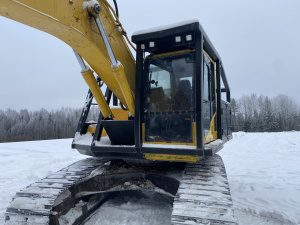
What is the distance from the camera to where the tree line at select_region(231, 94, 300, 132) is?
1933 inches

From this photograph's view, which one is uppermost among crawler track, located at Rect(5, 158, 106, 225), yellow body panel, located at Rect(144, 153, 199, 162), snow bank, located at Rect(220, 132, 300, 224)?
yellow body panel, located at Rect(144, 153, 199, 162)

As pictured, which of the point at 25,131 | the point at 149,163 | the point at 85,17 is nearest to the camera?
the point at 85,17

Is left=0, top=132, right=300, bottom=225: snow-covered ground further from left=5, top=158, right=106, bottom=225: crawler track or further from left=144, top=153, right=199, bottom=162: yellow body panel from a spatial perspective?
left=144, top=153, right=199, bottom=162: yellow body panel

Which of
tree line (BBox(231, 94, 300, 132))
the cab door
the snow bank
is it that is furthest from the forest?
the cab door

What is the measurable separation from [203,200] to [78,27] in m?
2.32

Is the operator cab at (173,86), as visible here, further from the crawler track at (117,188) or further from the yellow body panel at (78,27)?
the crawler track at (117,188)

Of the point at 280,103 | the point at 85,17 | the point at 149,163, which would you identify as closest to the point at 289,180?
the point at 149,163

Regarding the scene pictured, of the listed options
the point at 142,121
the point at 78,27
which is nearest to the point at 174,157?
the point at 142,121

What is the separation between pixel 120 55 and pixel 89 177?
1920 mm

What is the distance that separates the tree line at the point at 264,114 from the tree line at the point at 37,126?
36.9 m

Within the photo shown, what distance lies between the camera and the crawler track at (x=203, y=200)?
228 cm

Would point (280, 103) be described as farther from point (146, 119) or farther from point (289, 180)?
point (146, 119)

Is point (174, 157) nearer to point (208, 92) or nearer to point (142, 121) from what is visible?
point (142, 121)

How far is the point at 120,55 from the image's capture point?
11.1ft
